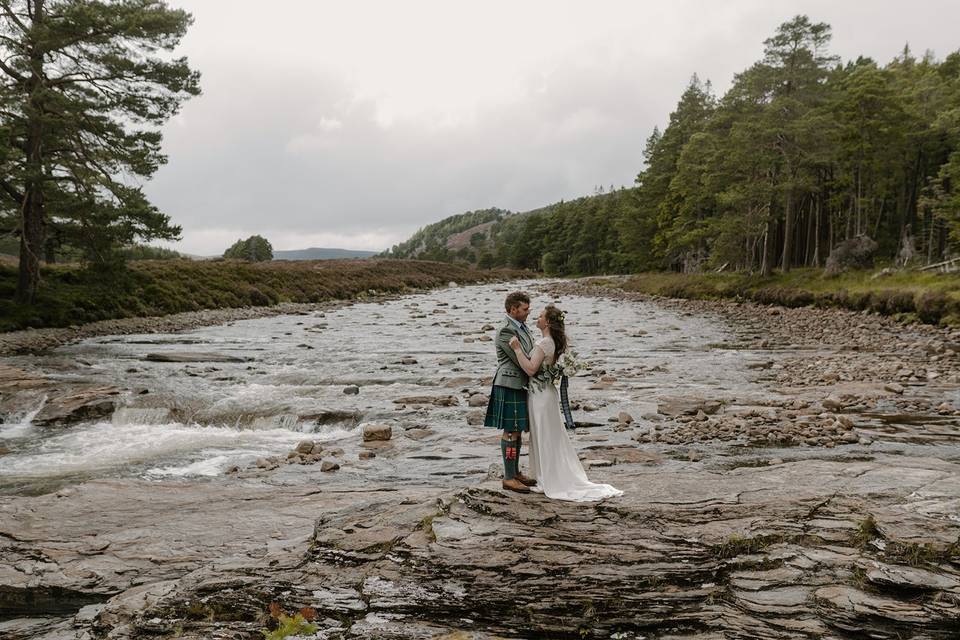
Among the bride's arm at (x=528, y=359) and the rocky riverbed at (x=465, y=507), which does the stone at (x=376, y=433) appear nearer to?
the rocky riverbed at (x=465, y=507)

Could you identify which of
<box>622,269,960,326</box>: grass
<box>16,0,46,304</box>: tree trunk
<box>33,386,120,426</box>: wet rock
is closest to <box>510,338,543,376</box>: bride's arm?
<box>33,386,120,426</box>: wet rock

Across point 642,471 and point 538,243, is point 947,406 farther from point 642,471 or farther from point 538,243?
point 538,243

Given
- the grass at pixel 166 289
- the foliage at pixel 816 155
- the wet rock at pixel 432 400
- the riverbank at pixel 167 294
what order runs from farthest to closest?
1. the foliage at pixel 816 155
2. the grass at pixel 166 289
3. the riverbank at pixel 167 294
4. the wet rock at pixel 432 400

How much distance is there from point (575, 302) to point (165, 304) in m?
35.7

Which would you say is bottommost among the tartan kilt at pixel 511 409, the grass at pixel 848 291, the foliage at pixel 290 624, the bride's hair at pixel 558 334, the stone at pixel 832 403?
the foliage at pixel 290 624

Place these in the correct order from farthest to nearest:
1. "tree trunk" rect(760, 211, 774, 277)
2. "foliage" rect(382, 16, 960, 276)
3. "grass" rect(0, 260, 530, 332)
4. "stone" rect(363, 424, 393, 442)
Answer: "tree trunk" rect(760, 211, 774, 277) → "foliage" rect(382, 16, 960, 276) → "grass" rect(0, 260, 530, 332) → "stone" rect(363, 424, 393, 442)

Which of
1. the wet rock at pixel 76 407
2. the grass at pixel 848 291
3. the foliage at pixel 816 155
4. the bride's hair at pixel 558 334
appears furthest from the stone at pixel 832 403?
the foliage at pixel 816 155

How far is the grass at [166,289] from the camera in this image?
100ft

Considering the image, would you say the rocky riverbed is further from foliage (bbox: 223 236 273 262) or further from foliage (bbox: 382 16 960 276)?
foliage (bbox: 223 236 273 262)

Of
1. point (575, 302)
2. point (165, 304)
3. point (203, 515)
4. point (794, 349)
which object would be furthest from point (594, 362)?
point (575, 302)

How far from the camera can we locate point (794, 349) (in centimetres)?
2511

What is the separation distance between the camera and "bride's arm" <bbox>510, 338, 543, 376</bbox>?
7426 millimetres

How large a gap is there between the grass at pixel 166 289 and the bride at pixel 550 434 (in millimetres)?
29138

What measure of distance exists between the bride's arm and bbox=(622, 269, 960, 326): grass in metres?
29.4
